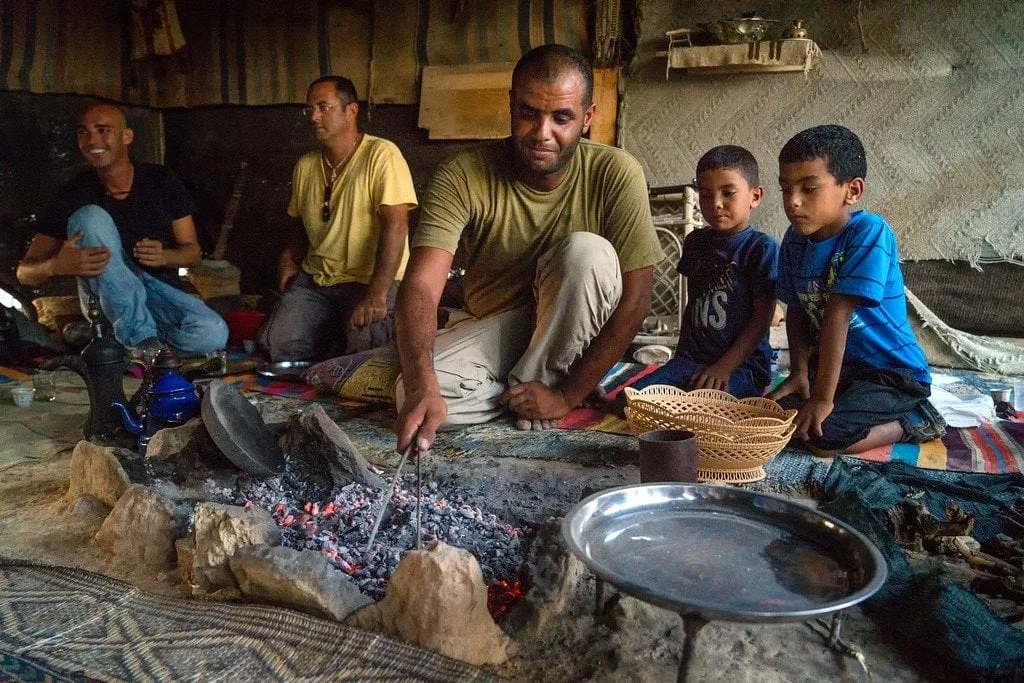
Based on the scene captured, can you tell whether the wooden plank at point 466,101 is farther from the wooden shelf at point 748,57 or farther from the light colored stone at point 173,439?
the light colored stone at point 173,439

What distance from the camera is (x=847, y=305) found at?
2.50m

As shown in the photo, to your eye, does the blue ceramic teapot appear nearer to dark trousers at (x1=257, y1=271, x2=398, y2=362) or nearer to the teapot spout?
the teapot spout

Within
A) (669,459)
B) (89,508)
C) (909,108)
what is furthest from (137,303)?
(909,108)

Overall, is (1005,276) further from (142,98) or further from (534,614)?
(142,98)

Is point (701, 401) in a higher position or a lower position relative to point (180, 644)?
higher

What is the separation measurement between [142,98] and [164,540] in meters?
4.89

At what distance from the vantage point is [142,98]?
5.71m

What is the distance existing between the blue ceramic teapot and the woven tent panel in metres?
3.31

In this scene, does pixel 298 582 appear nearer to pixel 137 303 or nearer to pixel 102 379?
pixel 102 379

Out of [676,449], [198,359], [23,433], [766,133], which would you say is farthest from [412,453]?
[766,133]

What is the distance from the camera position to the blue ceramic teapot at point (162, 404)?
2.57 m

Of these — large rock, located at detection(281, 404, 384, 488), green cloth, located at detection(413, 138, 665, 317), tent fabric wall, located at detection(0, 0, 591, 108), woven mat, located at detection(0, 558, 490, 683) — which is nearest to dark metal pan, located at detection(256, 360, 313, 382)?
green cloth, located at detection(413, 138, 665, 317)

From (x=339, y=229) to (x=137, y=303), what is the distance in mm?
1150

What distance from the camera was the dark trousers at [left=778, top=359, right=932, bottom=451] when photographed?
2.54m
